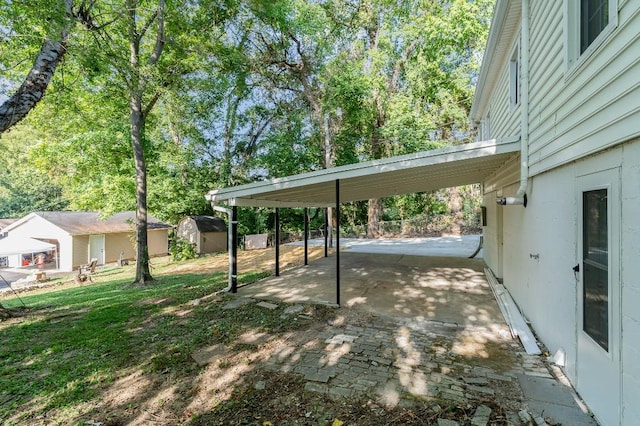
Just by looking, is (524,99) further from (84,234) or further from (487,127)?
(84,234)

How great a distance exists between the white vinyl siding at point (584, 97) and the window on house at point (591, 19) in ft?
0.87

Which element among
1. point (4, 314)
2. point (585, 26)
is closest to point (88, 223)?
point (4, 314)

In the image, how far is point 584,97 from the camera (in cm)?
249

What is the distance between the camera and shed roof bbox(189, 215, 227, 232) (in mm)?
17562

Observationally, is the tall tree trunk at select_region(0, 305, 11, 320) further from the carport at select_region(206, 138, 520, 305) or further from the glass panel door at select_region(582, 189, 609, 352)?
the glass panel door at select_region(582, 189, 609, 352)

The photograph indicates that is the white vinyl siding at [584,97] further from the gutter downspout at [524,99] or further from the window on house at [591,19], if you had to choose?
the window on house at [591,19]

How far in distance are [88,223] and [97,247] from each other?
5.02ft

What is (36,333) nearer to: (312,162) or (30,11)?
(30,11)

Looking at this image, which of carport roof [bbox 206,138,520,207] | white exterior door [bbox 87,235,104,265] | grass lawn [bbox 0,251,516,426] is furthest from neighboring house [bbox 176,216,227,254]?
grass lawn [bbox 0,251,516,426]

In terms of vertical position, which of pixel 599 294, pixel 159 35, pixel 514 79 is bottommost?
pixel 599 294

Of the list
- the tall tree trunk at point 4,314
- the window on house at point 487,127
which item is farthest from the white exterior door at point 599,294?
the tall tree trunk at point 4,314

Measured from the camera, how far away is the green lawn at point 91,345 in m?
2.75

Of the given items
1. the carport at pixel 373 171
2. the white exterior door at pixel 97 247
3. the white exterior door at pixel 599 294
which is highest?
the carport at pixel 373 171

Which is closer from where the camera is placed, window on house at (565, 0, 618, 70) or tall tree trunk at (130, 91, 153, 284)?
window on house at (565, 0, 618, 70)
